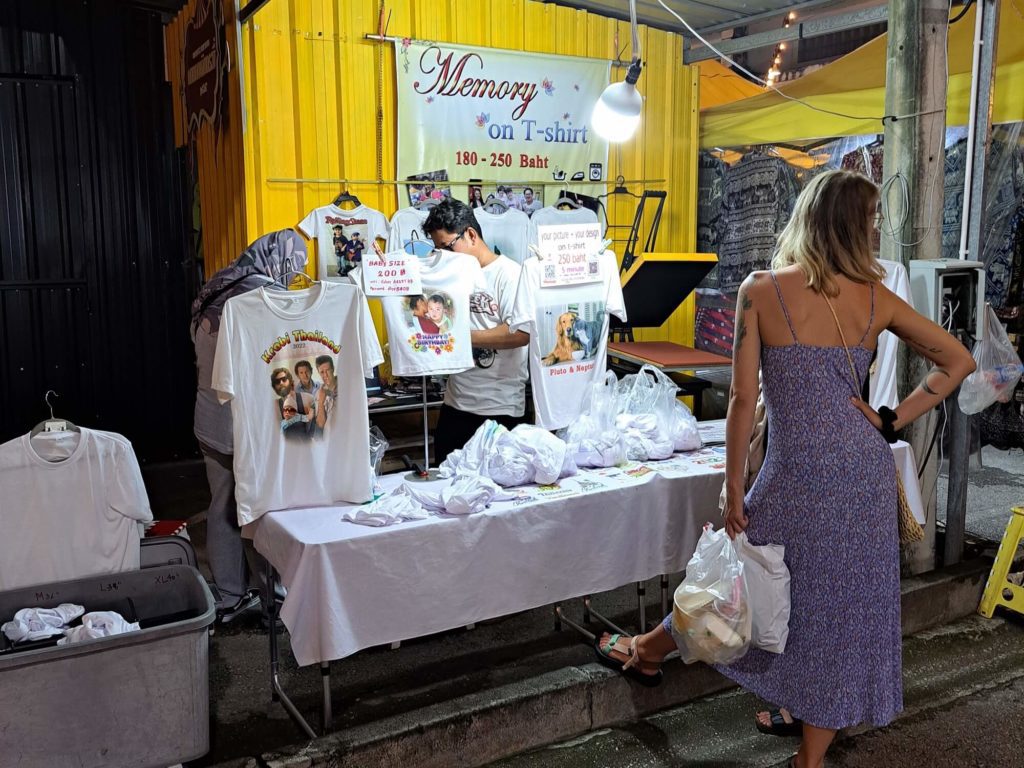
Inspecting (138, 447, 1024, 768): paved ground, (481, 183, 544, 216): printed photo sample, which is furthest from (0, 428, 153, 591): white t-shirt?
(481, 183, 544, 216): printed photo sample

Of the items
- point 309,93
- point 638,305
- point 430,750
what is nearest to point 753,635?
point 430,750

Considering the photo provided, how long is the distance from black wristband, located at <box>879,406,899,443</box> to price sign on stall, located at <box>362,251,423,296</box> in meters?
2.16

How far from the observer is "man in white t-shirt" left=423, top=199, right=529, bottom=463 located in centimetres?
456

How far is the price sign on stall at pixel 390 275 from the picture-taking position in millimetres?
4164

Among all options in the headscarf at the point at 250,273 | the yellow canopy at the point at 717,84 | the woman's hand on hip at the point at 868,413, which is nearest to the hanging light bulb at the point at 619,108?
the headscarf at the point at 250,273

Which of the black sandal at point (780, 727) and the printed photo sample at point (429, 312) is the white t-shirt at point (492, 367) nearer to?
the printed photo sample at point (429, 312)

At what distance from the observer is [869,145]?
729 centimetres

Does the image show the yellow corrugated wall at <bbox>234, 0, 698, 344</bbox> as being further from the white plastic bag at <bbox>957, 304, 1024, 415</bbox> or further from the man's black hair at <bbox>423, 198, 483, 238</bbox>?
the white plastic bag at <bbox>957, 304, 1024, 415</bbox>

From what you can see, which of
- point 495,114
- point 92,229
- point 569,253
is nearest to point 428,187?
point 495,114

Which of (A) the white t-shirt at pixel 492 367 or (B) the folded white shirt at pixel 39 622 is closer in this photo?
(B) the folded white shirt at pixel 39 622

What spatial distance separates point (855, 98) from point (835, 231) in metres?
4.96

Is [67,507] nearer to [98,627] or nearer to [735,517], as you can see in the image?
[98,627]

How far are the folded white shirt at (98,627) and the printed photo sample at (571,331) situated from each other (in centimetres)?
244

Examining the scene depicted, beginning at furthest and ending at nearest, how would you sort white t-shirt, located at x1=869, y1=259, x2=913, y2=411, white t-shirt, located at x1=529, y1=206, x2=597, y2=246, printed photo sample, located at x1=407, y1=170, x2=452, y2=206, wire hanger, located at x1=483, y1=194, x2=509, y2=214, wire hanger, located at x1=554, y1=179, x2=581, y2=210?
wire hanger, located at x1=554, y1=179, x2=581, y2=210 < white t-shirt, located at x1=529, y1=206, x2=597, y2=246 < wire hanger, located at x1=483, y1=194, x2=509, y2=214 < printed photo sample, located at x1=407, y1=170, x2=452, y2=206 < white t-shirt, located at x1=869, y1=259, x2=913, y2=411
